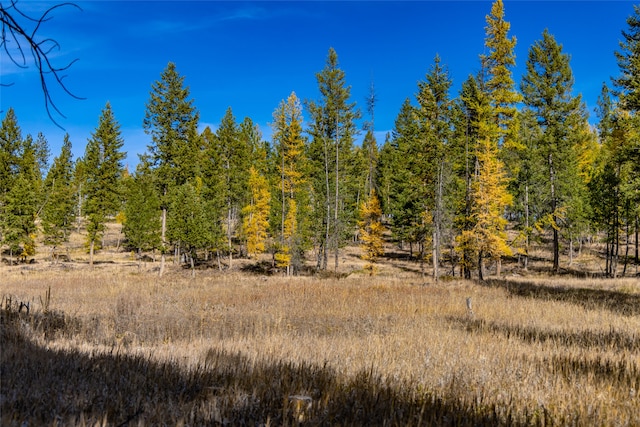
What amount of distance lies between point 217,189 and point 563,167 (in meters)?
29.4

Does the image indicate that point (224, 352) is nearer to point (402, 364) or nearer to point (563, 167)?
point (402, 364)

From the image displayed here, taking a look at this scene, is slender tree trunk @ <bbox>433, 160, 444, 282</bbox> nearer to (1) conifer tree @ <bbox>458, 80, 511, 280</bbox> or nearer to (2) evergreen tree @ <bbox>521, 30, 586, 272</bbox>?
(1) conifer tree @ <bbox>458, 80, 511, 280</bbox>

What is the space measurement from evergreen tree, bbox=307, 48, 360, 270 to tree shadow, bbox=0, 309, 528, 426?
2579 cm

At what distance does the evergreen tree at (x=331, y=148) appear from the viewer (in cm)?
3061

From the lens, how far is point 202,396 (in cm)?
354

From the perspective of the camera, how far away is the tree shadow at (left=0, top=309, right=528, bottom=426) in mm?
2947

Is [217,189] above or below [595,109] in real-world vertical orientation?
below

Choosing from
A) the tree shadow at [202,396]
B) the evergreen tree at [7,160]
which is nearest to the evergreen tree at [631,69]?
the tree shadow at [202,396]

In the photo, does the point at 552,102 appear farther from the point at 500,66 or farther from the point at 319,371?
the point at 319,371

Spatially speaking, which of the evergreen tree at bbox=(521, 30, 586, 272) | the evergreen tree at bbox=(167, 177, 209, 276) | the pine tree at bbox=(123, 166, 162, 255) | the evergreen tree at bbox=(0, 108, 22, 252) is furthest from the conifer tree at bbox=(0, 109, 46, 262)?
the evergreen tree at bbox=(521, 30, 586, 272)

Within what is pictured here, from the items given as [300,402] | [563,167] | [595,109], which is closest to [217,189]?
[563,167]

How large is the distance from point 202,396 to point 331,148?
28.8m

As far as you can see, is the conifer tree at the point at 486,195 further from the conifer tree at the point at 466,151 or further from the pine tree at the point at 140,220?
the pine tree at the point at 140,220

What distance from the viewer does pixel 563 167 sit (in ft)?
101
